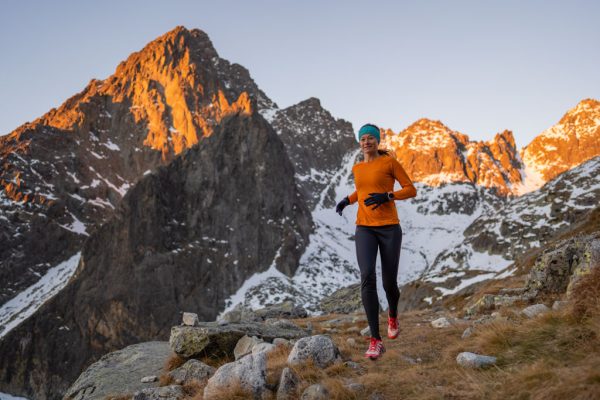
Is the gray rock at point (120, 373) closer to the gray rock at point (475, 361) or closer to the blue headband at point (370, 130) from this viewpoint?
the gray rock at point (475, 361)

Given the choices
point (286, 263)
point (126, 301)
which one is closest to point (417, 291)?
point (286, 263)

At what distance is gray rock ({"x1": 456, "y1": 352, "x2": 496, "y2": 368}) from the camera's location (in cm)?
505

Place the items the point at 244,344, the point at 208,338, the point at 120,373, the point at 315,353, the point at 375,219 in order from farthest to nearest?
the point at 120,373 < the point at 208,338 < the point at 244,344 < the point at 375,219 < the point at 315,353

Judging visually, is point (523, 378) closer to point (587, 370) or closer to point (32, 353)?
point (587, 370)

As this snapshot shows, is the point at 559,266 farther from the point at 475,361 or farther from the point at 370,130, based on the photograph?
the point at 475,361

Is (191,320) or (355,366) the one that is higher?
(191,320)

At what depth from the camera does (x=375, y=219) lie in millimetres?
7402

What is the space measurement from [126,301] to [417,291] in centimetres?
7278

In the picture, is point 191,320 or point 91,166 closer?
point 191,320

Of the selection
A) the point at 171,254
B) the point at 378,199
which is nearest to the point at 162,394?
the point at 378,199

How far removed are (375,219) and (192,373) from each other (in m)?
4.31

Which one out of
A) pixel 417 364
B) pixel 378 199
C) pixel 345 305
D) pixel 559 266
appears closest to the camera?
pixel 417 364

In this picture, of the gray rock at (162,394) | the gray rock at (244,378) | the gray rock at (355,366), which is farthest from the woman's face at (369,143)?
the gray rock at (162,394)

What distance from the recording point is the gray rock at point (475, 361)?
5.05m
